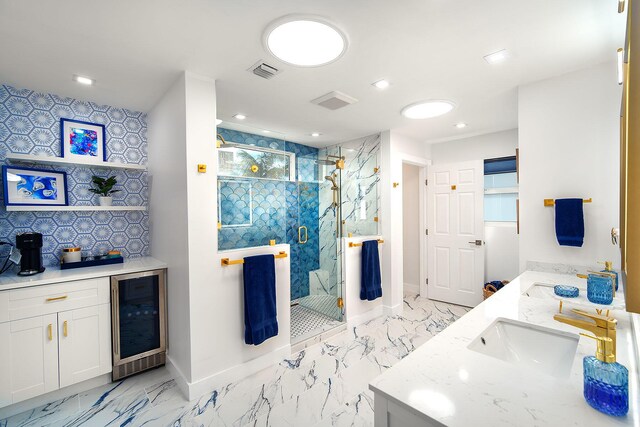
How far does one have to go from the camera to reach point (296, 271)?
3922 mm

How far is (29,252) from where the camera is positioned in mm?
2184

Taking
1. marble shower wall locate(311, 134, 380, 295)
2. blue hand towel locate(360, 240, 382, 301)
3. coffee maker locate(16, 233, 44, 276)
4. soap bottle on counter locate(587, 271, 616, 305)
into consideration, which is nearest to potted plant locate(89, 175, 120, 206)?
coffee maker locate(16, 233, 44, 276)

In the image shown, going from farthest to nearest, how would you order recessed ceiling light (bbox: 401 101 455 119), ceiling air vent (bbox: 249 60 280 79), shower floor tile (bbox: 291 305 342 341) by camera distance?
1. shower floor tile (bbox: 291 305 342 341)
2. recessed ceiling light (bbox: 401 101 455 119)
3. ceiling air vent (bbox: 249 60 280 79)

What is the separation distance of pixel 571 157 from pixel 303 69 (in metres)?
2.14

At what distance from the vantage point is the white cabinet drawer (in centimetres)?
190

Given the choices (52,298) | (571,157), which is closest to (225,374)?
(52,298)

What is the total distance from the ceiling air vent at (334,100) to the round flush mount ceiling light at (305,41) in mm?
557

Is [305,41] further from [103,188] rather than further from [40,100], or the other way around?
[40,100]

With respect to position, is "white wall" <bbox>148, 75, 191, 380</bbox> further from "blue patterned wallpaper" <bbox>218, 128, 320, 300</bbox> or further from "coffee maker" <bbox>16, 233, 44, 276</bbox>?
"coffee maker" <bbox>16, 233, 44, 276</bbox>

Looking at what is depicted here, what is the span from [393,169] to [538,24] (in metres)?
2.13

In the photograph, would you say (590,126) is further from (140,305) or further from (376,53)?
(140,305)

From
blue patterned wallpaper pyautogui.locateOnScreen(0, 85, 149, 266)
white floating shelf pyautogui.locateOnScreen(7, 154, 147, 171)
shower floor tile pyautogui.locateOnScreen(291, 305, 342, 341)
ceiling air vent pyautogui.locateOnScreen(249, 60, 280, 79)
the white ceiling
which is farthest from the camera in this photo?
shower floor tile pyautogui.locateOnScreen(291, 305, 342, 341)

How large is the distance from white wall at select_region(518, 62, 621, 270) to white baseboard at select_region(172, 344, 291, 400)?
91.3 inches

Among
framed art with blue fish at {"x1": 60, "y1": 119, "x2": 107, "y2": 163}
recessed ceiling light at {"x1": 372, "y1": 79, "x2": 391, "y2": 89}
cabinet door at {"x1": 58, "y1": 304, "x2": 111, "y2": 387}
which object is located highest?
recessed ceiling light at {"x1": 372, "y1": 79, "x2": 391, "y2": 89}
